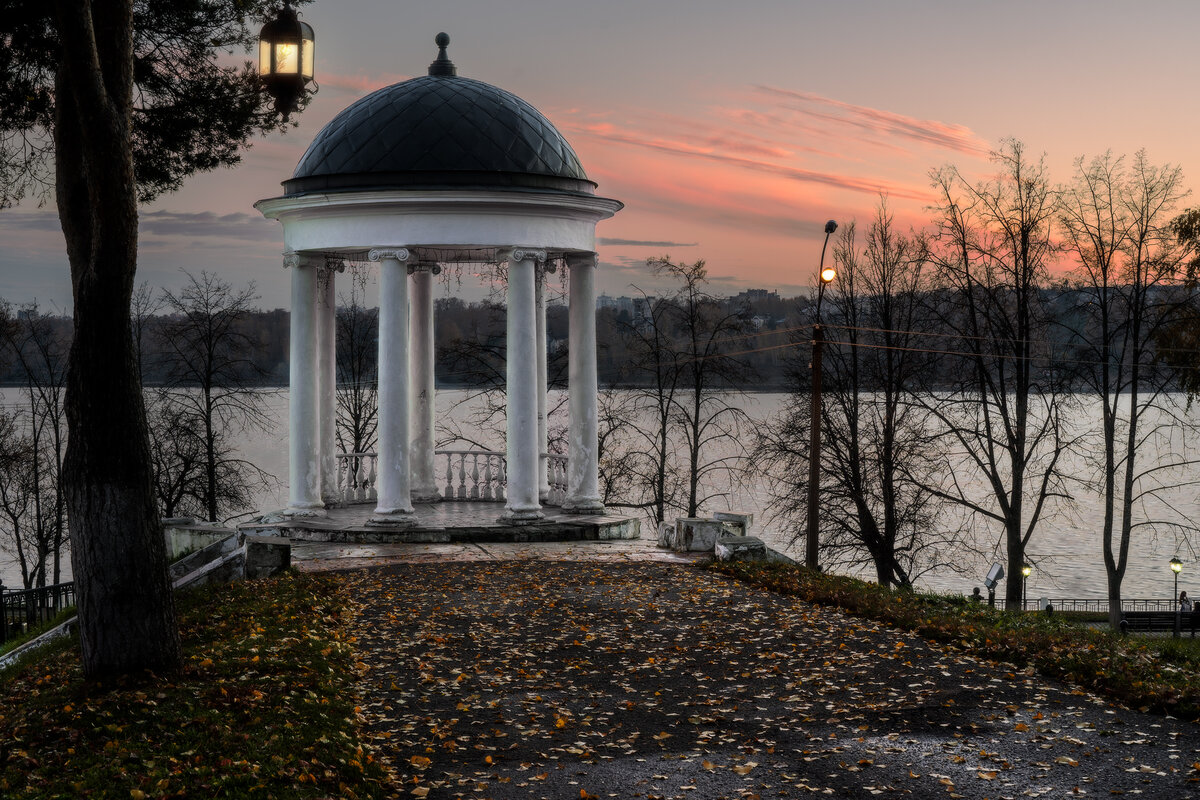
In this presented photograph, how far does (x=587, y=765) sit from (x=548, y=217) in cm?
1262

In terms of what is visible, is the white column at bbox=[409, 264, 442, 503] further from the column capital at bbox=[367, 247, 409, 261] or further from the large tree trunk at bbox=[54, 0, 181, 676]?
the large tree trunk at bbox=[54, 0, 181, 676]

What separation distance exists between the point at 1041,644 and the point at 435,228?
11.7 meters

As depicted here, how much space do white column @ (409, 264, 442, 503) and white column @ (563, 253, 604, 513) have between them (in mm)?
3558

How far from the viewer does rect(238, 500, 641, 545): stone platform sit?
19062mm

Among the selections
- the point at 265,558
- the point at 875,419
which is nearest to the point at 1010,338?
the point at 875,419

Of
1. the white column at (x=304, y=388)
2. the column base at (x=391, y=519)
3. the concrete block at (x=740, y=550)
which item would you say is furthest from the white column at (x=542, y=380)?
the concrete block at (x=740, y=550)

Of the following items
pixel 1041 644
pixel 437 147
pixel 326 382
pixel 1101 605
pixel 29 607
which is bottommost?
pixel 1101 605

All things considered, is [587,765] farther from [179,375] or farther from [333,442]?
[179,375]

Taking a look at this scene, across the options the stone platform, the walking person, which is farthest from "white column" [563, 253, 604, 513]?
the walking person

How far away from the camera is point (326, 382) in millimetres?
21750

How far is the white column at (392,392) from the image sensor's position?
19.0m

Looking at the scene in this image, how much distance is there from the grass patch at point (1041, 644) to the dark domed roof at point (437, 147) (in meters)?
7.87

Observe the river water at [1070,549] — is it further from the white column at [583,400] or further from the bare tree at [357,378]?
the white column at [583,400]

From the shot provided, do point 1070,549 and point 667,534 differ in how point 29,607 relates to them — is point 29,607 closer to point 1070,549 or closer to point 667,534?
point 667,534
